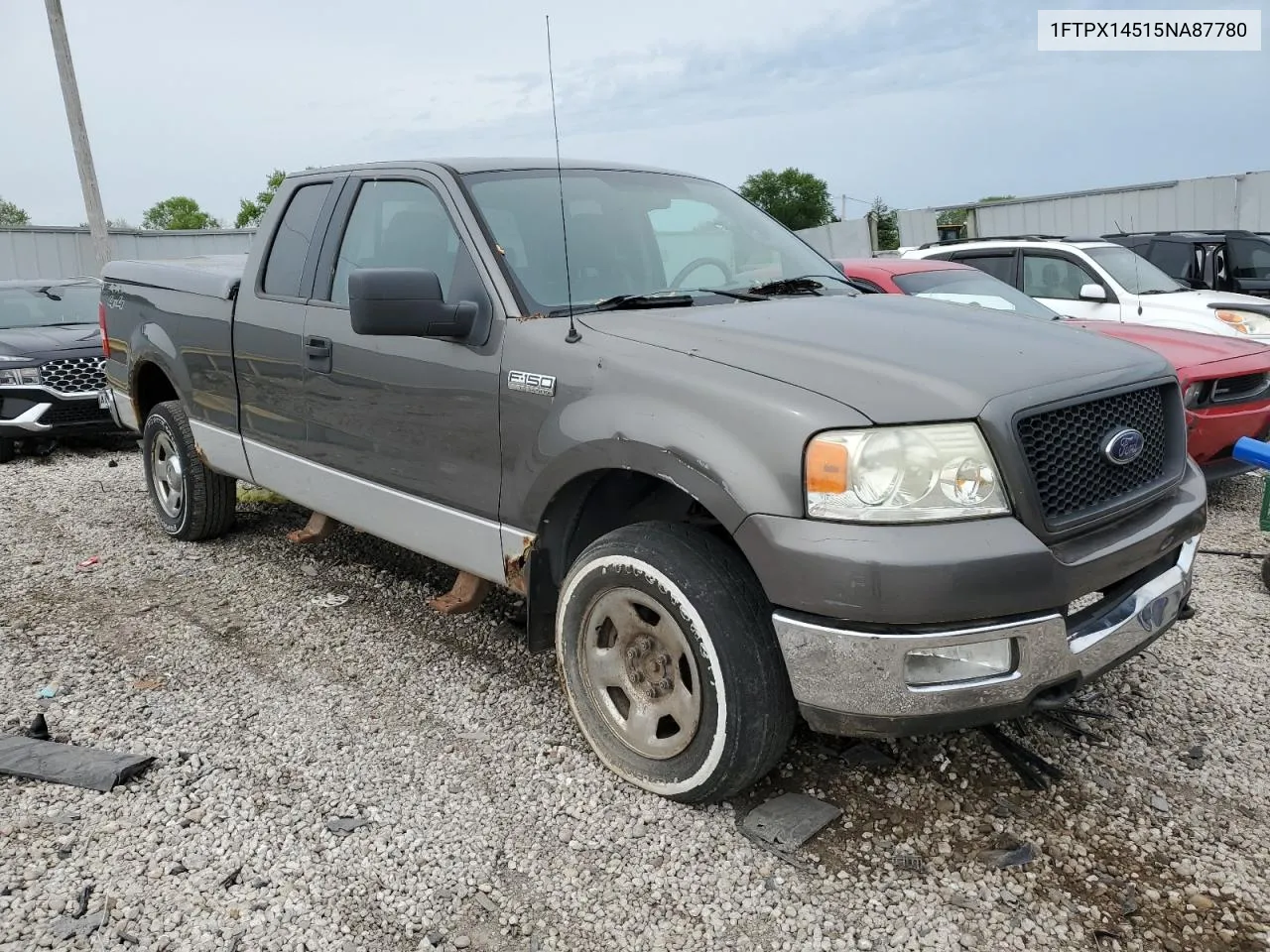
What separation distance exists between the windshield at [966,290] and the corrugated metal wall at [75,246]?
14967mm

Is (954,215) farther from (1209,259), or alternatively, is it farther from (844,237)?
(1209,259)

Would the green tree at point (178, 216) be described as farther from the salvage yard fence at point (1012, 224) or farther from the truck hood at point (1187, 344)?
the truck hood at point (1187, 344)

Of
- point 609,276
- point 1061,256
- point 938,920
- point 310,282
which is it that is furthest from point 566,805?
point 1061,256

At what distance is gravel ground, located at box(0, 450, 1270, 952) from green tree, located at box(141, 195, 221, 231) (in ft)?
157

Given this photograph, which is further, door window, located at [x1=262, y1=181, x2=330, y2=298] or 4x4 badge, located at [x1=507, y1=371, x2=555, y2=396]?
door window, located at [x1=262, y1=181, x2=330, y2=298]

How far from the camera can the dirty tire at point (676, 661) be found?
2.70m

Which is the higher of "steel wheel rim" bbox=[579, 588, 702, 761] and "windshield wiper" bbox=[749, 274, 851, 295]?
"windshield wiper" bbox=[749, 274, 851, 295]

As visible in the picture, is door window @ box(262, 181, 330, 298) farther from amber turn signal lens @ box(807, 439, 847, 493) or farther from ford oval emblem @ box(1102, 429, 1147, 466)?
ford oval emblem @ box(1102, 429, 1147, 466)

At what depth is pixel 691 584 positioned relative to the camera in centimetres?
274

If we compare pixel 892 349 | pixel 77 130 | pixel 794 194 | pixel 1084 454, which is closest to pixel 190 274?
pixel 892 349

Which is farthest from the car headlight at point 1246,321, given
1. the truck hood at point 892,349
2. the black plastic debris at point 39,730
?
the black plastic debris at point 39,730

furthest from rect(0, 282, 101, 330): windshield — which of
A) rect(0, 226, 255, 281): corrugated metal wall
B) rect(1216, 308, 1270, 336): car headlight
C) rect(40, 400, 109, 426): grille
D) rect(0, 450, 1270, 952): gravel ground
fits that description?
rect(1216, 308, 1270, 336): car headlight

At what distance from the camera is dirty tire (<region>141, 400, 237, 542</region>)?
546cm

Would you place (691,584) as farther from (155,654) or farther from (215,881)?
(155,654)
